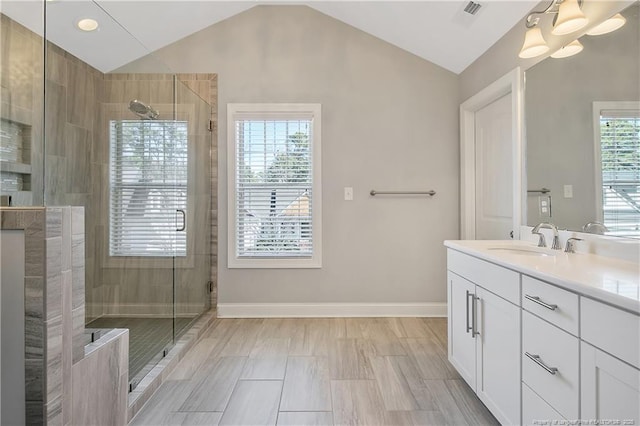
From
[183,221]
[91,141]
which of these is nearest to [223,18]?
[91,141]

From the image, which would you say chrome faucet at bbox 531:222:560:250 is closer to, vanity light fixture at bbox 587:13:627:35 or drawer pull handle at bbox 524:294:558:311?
drawer pull handle at bbox 524:294:558:311

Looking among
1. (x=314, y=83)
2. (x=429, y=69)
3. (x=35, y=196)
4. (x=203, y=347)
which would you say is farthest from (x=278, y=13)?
(x=203, y=347)

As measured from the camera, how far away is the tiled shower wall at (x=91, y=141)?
2301 mm

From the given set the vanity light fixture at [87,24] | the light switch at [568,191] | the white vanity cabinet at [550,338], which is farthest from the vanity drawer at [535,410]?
the vanity light fixture at [87,24]

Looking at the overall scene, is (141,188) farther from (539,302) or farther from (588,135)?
(588,135)

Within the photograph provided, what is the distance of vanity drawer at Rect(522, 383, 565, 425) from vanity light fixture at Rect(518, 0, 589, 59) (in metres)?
1.77

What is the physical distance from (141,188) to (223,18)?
1856 millimetres

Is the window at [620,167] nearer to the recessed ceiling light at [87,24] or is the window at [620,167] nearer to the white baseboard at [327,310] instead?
the white baseboard at [327,310]

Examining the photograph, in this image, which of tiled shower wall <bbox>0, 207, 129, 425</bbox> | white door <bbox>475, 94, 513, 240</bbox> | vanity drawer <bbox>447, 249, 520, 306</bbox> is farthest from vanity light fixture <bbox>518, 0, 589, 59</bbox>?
A: tiled shower wall <bbox>0, 207, 129, 425</bbox>

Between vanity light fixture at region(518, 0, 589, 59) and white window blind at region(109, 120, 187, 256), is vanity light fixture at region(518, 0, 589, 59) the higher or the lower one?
the higher one

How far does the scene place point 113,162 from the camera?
2.59m

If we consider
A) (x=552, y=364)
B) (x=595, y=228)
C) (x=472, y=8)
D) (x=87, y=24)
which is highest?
(x=472, y=8)

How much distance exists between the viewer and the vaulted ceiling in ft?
7.33

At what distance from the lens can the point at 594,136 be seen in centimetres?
172
